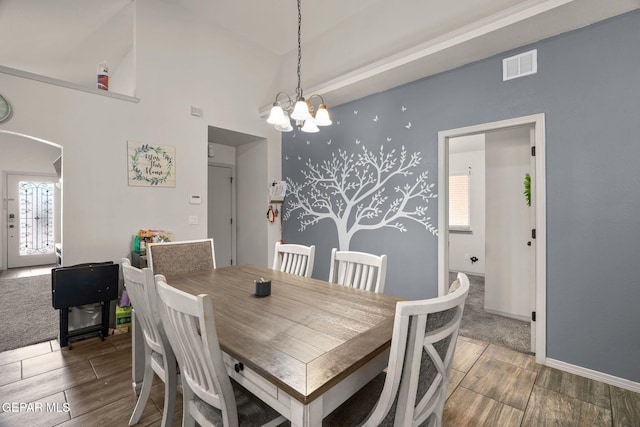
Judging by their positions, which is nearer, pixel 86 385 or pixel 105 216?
pixel 86 385

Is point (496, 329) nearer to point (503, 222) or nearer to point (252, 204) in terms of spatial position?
point (503, 222)

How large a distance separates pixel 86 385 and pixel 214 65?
3.61m

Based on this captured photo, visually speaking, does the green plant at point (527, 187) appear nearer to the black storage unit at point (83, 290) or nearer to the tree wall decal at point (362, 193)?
the tree wall decal at point (362, 193)

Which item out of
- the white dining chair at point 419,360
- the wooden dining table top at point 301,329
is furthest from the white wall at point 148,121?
the white dining chair at point 419,360

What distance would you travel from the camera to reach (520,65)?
2393 mm

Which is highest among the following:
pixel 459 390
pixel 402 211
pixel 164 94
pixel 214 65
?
pixel 214 65

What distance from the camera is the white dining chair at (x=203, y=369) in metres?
0.96

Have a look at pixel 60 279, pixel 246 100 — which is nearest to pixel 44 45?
pixel 246 100

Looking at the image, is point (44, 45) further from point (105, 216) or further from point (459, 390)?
point (459, 390)

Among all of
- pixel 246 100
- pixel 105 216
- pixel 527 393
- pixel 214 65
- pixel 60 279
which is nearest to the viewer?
pixel 527 393

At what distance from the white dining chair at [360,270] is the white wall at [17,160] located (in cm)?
720

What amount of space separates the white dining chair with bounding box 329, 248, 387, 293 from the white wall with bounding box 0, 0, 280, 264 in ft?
7.31

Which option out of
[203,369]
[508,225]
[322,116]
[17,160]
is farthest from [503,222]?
[17,160]

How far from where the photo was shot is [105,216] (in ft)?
9.65
